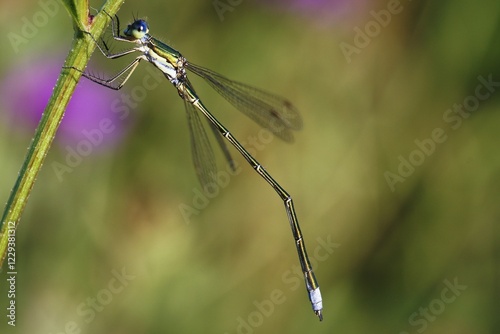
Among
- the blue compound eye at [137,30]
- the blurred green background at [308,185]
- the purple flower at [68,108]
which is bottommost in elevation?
the blurred green background at [308,185]

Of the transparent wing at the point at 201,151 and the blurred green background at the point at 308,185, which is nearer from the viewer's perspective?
the transparent wing at the point at 201,151

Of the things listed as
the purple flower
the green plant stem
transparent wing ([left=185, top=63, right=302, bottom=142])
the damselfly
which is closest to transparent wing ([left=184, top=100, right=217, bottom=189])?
the damselfly

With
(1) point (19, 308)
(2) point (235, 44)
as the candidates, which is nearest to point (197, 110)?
(2) point (235, 44)

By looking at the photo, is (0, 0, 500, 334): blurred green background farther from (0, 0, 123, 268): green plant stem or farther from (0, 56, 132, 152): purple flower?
(0, 0, 123, 268): green plant stem

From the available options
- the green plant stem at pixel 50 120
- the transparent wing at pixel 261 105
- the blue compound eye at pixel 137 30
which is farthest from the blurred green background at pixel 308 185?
the green plant stem at pixel 50 120

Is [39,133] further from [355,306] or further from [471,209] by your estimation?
[471,209]

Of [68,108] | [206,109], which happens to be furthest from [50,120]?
[68,108]

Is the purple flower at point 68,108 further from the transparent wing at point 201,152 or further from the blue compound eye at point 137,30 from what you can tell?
the blue compound eye at point 137,30
